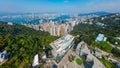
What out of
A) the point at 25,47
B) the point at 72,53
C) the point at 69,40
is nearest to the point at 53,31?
A: the point at 69,40

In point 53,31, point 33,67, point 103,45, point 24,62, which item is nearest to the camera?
point 33,67

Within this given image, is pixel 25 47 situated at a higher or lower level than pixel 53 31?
higher

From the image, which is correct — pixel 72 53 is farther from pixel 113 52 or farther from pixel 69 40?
pixel 69 40

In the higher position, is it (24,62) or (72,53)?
→ (72,53)

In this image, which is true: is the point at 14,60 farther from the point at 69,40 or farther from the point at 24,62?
the point at 69,40

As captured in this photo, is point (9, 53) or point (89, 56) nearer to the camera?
point (89, 56)

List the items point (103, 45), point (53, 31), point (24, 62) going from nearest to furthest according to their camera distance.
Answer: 1. point (24, 62)
2. point (103, 45)
3. point (53, 31)

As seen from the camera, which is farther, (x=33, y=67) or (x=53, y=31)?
(x=53, y=31)

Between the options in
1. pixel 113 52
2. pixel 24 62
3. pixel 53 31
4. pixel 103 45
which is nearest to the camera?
pixel 24 62

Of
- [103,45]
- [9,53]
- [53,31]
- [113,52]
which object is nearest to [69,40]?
[103,45]
